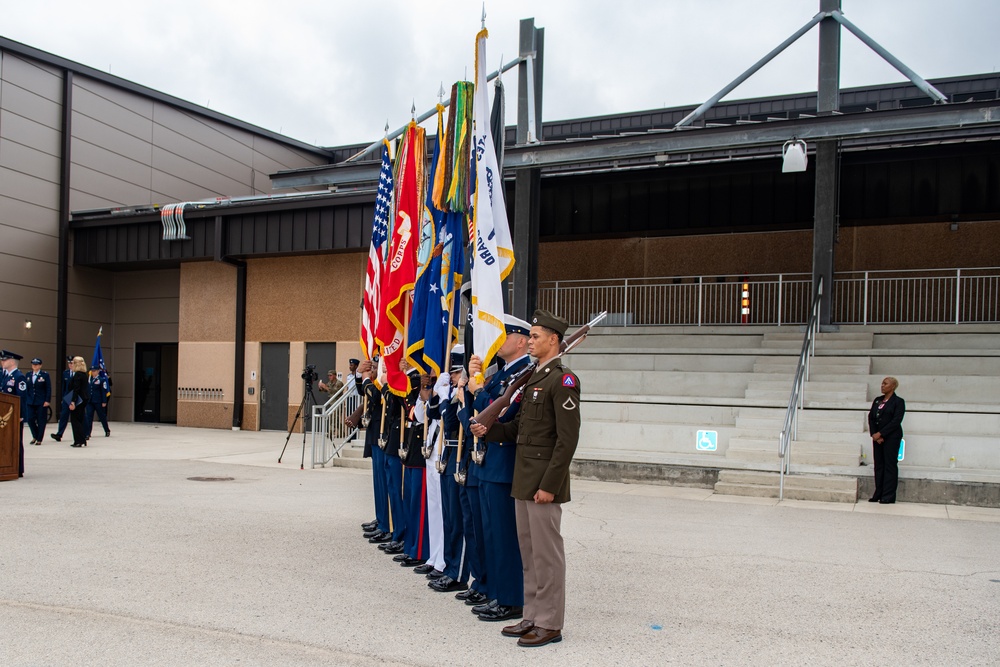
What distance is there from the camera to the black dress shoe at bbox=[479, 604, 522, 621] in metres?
5.63

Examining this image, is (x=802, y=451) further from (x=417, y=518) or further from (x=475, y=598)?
(x=475, y=598)

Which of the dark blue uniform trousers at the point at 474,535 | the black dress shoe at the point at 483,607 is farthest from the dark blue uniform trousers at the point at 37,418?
the black dress shoe at the point at 483,607

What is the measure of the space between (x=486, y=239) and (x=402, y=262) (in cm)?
151

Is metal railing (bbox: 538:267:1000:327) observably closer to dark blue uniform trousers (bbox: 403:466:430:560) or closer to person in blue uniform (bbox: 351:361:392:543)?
person in blue uniform (bbox: 351:361:392:543)

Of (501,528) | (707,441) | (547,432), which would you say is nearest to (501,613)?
(501,528)

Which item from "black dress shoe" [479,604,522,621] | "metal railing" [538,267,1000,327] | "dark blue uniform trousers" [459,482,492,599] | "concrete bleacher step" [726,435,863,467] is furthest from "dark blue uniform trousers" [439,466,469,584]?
"metal railing" [538,267,1000,327]

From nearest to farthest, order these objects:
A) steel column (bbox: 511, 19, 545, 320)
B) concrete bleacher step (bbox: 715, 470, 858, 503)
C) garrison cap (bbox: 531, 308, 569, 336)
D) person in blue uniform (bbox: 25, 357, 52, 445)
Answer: garrison cap (bbox: 531, 308, 569, 336) < concrete bleacher step (bbox: 715, 470, 858, 503) < person in blue uniform (bbox: 25, 357, 52, 445) < steel column (bbox: 511, 19, 545, 320)

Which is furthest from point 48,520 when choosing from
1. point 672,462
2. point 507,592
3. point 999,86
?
point 999,86

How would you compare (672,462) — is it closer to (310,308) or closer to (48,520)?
(48,520)

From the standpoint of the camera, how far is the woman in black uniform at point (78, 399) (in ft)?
53.5

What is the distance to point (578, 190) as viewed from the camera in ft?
69.9

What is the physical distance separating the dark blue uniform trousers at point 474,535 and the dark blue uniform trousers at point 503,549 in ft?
0.79

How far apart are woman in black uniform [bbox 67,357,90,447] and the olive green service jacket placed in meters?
13.6

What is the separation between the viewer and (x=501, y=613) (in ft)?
18.6
